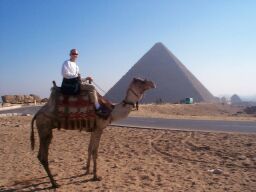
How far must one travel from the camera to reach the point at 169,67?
5640 inches

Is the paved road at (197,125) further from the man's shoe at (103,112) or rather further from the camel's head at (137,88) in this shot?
the man's shoe at (103,112)

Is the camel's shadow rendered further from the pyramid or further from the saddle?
the pyramid

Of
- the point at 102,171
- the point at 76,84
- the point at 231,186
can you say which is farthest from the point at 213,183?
the point at 76,84

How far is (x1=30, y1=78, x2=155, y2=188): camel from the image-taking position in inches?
319

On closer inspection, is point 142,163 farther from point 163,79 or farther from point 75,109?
point 163,79

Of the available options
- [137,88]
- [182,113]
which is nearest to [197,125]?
[137,88]

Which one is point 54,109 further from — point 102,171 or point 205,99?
point 205,99

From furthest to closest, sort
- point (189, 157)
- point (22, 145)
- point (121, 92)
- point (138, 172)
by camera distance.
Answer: point (121, 92), point (22, 145), point (189, 157), point (138, 172)

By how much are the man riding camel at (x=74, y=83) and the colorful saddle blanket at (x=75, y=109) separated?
0.30 ft

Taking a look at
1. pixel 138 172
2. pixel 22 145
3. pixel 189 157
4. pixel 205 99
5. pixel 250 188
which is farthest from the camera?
pixel 205 99

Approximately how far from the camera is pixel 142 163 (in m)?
9.90

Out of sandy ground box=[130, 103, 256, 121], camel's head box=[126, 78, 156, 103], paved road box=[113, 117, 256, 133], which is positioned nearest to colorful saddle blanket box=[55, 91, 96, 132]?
camel's head box=[126, 78, 156, 103]

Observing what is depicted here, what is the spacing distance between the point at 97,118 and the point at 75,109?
50 cm

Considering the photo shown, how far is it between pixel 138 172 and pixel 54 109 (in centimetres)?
234
